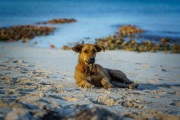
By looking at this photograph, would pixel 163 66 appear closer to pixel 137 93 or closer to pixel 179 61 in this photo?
pixel 179 61

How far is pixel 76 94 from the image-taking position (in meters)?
6.58

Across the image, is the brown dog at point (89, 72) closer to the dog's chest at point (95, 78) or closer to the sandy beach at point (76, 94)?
the dog's chest at point (95, 78)


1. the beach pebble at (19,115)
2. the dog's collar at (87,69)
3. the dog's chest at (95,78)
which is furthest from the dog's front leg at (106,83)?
the beach pebble at (19,115)

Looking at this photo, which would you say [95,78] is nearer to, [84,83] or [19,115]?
[84,83]

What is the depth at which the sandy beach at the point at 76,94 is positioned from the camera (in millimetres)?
4645

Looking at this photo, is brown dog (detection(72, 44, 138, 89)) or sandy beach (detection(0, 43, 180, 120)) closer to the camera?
sandy beach (detection(0, 43, 180, 120))

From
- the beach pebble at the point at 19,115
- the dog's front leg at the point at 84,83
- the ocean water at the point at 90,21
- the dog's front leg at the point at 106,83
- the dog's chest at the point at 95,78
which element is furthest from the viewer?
the ocean water at the point at 90,21

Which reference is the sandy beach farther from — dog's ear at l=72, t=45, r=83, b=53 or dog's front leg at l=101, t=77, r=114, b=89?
dog's ear at l=72, t=45, r=83, b=53

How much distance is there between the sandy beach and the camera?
183 inches

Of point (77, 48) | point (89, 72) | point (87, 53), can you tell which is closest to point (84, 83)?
point (89, 72)

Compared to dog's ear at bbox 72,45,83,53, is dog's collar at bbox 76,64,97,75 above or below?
below

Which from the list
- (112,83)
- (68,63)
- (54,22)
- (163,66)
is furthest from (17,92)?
(54,22)

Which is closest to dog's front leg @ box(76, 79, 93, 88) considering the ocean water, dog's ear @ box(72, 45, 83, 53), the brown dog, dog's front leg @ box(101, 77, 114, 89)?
the brown dog

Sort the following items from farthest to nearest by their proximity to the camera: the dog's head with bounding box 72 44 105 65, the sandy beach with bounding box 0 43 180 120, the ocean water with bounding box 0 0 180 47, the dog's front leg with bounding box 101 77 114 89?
1. the ocean water with bounding box 0 0 180 47
2. the dog's front leg with bounding box 101 77 114 89
3. the dog's head with bounding box 72 44 105 65
4. the sandy beach with bounding box 0 43 180 120
